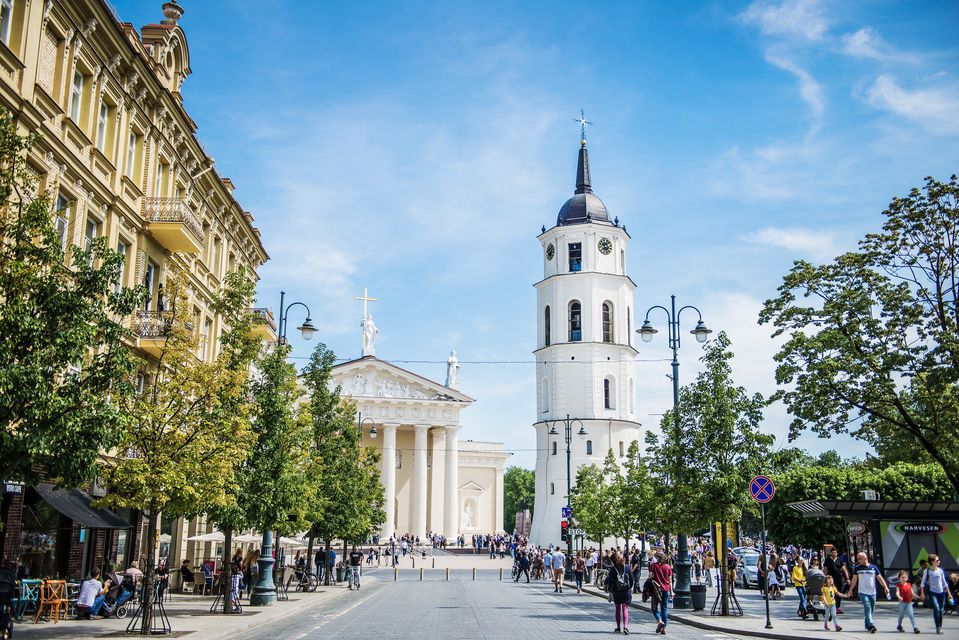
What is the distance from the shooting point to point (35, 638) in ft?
53.1

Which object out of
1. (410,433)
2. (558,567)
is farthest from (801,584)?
(410,433)

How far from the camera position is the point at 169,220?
26.7m

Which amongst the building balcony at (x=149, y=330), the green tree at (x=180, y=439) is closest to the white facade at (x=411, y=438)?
the building balcony at (x=149, y=330)

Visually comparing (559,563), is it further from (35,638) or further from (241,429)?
(35,638)

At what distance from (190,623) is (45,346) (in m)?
10.1

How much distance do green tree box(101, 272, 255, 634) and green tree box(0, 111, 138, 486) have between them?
295 centimetres

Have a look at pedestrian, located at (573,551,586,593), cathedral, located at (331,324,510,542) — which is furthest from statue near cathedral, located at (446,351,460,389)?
pedestrian, located at (573,551,586,593)

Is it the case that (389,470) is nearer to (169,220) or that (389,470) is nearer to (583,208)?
(583,208)

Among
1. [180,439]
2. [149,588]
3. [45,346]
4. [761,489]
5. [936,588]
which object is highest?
[45,346]

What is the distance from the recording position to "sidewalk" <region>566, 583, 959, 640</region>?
19578 millimetres

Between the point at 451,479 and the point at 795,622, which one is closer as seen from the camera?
the point at 795,622

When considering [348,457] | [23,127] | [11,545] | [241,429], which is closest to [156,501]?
[241,429]

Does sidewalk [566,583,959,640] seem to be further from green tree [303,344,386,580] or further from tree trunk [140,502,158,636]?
green tree [303,344,386,580]

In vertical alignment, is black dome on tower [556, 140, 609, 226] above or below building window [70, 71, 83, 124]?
above
